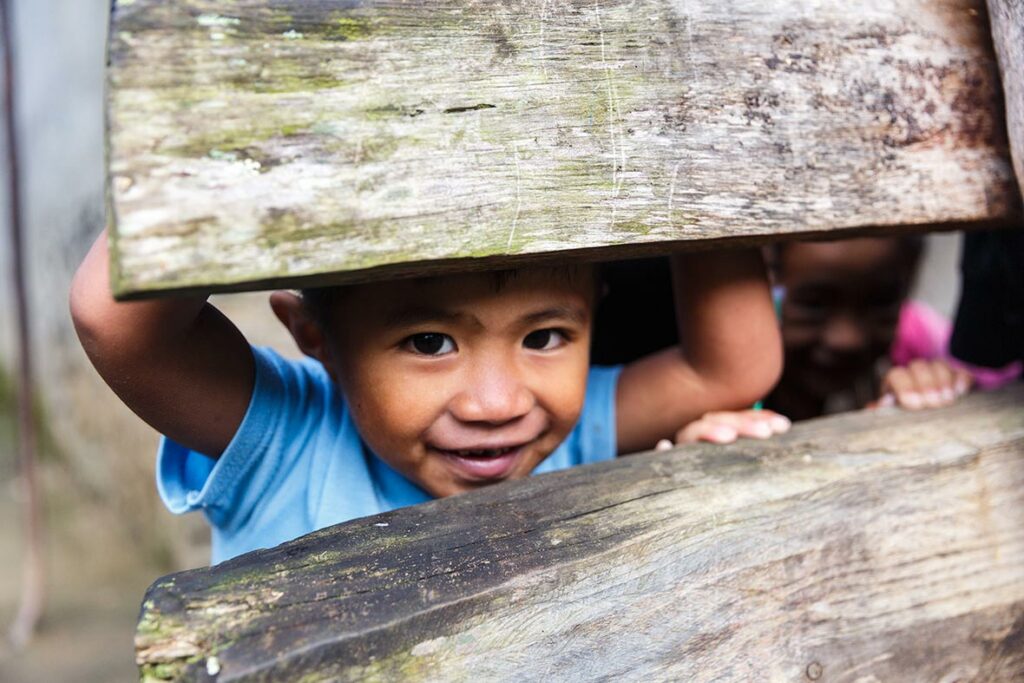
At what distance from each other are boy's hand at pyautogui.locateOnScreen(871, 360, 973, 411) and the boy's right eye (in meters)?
0.65

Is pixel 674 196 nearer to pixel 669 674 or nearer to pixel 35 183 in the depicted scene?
pixel 669 674

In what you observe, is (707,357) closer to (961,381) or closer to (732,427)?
(732,427)

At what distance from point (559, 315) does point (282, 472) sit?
1.38ft

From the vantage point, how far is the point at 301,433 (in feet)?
4.05

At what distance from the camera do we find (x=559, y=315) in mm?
1124

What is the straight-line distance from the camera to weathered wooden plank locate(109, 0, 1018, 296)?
68 cm

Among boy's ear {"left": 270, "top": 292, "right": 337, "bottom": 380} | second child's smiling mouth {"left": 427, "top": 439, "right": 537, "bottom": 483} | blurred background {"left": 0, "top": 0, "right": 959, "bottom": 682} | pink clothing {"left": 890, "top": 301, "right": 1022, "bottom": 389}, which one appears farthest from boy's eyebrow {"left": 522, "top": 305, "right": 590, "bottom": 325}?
pink clothing {"left": 890, "top": 301, "right": 1022, "bottom": 389}

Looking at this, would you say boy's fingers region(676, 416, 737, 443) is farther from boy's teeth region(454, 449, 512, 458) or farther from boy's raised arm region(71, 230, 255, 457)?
boy's raised arm region(71, 230, 255, 457)

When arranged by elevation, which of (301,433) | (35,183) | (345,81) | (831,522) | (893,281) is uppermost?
(345,81)

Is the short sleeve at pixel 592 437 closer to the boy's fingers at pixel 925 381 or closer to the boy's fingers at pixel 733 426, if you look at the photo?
the boy's fingers at pixel 733 426

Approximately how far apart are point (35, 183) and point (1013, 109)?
4.11 m

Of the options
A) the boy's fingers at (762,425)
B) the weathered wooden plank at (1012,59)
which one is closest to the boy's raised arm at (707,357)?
the boy's fingers at (762,425)

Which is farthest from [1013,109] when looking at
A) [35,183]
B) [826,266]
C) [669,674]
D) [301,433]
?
[35,183]

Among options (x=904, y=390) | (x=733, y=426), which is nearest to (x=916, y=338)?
(x=904, y=390)
